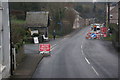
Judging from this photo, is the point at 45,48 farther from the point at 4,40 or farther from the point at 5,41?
the point at 4,40

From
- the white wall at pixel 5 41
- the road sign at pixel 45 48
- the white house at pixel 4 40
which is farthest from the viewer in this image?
the road sign at pixel 45 48

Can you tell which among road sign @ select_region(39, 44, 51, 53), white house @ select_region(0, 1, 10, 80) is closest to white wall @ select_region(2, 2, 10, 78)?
white house @ select_region(0, 1, 10, 80)

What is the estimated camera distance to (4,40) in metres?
13.4

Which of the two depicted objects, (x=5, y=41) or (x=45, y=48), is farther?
(x=45, y=48)

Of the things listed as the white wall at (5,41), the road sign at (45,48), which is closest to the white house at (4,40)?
the white wall at (5,41)

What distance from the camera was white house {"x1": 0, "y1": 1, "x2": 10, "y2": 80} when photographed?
1279 centimetres

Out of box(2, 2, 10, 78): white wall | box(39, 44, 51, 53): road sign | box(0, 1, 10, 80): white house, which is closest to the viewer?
box(0, 1, 10, 80): white house

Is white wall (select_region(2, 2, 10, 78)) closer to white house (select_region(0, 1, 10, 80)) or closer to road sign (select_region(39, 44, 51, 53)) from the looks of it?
white house (select_region(0, 1, 10, 80))

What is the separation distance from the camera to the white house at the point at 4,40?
42.0ft

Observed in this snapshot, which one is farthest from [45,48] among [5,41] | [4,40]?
[4,40]

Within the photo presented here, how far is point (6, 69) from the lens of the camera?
1333 centimetres

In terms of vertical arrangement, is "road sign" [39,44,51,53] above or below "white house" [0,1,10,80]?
below

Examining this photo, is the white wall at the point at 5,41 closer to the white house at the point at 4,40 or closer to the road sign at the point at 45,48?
the white house at the point at 4,40

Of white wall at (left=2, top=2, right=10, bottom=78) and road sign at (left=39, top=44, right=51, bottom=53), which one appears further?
road sign at (left=39, top=44, right=51, bottom=53)
